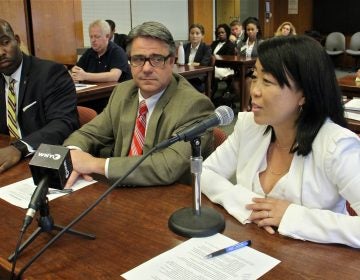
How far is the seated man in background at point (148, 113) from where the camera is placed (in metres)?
1.62

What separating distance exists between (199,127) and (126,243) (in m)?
0.38

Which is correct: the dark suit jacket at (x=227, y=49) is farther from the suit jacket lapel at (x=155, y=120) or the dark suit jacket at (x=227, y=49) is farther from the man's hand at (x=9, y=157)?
the man's hand at (x=9, y=157)

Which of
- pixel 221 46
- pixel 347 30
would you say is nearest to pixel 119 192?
pixel 221 46

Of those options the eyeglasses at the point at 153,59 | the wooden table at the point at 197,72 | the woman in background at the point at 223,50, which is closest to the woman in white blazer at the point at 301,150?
the eyeglasses at the point at 153,59

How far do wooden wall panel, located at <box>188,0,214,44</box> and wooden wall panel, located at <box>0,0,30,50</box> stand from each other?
460 centimetres

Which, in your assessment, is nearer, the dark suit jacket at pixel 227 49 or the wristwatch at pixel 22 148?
the wristwatch at pixel 22 148

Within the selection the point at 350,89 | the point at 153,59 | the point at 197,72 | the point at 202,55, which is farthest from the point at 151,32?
the point at 202,55

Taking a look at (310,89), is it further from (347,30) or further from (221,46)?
(347,30)

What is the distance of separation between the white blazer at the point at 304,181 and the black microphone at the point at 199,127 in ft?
1.06

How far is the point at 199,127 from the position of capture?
110 cm

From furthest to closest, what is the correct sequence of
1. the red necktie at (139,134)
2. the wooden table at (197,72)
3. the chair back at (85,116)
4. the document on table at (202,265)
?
1. the wooden table at (197,72)
2. the chair back at (85,116)
3. the red necktie at (139,134)
4. the document on table at (202,265)

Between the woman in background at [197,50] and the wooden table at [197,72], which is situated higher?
the woman in background at [197,50]

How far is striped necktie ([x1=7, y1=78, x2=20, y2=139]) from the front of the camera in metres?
2.25

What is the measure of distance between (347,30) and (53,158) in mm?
10604
